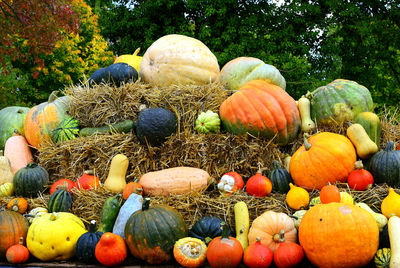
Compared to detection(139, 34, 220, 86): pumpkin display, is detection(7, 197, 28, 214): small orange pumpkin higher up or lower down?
lower down

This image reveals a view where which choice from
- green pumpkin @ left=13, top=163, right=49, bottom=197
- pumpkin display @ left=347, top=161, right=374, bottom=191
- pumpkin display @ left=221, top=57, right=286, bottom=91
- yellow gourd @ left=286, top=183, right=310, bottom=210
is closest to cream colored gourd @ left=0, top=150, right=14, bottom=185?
green pumpkin @ left=13, top=163, right=49, bottom=197

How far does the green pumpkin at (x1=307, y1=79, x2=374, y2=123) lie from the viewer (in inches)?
173

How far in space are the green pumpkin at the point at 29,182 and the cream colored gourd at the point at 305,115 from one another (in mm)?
3092

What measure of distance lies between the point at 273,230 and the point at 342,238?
1.79 ft

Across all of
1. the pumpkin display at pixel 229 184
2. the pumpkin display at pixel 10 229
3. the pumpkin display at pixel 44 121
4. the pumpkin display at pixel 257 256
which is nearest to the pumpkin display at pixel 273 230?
the pumpkin display at pixel 257 256

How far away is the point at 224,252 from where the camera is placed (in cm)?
281

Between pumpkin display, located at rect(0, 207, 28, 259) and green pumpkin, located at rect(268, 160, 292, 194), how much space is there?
2.41m

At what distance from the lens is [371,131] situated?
13.5ft

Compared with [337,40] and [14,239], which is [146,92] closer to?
[14,239]

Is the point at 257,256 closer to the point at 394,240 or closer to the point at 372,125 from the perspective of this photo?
the point at 394,240

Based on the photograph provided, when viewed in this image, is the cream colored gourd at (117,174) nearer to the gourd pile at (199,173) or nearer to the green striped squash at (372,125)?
the gourd pile at (199,173)

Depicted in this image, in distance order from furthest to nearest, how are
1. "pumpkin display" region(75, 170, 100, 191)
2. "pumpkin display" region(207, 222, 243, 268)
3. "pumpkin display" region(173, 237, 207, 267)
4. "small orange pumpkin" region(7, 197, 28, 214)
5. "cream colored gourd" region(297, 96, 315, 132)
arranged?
"cream colored gourd" region(297, 96, 315, 132) → "pumpkin display" region(75, 170, 100, 191) → "small orange pumpkin" region(7, 197, 28, 214) → "pumpkin display" region(173, 237, 207, 267) → "pumpkin display" region(207, 222, 243, 268)

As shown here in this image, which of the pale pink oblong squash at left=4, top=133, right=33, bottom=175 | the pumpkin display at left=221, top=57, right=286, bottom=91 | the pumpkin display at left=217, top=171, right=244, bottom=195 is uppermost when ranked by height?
the pumpkin display at left=221, top=57, right=286, bottom=91

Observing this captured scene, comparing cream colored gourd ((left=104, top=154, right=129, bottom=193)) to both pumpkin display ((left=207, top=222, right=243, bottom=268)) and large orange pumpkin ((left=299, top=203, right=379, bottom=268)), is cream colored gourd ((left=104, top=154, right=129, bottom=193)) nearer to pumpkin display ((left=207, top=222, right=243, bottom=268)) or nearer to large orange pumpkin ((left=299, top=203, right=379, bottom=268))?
pumpkin display ((left=207, top=222, right=243, bottom=268))
